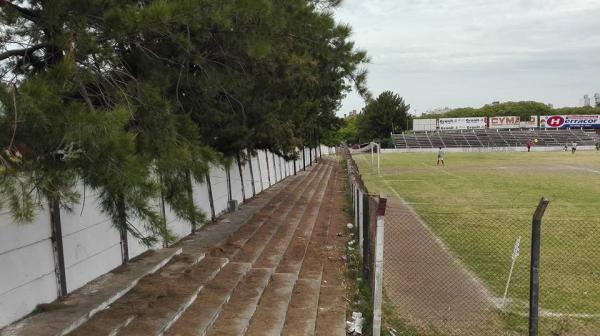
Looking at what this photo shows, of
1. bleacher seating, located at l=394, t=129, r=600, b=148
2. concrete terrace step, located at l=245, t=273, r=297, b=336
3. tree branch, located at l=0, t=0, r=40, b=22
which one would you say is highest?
tree branch, located at l=0, t=0, r=40, b=22

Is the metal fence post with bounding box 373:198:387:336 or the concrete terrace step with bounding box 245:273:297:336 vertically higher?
the metal fence post with bounding box 373:198:387:336

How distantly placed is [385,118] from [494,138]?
70.3 feet

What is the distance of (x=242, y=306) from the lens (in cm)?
686

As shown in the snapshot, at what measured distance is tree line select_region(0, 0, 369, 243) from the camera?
356 cm

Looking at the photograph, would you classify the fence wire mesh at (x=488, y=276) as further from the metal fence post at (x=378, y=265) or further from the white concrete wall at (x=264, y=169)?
the white concrete wall at (x=264, y=169)

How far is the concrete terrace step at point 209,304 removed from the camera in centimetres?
590

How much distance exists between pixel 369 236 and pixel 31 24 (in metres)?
5.09

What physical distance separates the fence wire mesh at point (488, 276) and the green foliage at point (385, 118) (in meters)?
99.2

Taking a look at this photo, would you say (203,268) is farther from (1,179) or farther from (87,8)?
(1,179)

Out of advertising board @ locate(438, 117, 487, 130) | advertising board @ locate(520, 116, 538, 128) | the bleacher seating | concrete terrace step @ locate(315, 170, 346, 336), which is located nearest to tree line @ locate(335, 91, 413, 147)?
the bleacher seating

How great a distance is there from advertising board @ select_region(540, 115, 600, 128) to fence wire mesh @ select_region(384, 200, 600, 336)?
370 ft

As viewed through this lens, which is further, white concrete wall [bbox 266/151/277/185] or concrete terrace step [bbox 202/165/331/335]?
white concrete wall [bbox 266/151/277/185]

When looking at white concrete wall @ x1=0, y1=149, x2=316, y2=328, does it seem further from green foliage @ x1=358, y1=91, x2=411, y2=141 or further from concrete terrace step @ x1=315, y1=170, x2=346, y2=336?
green foliage @ x1=358, y1=91, x2=411, y2=141

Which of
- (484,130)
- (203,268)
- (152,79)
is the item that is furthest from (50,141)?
(484,130)
